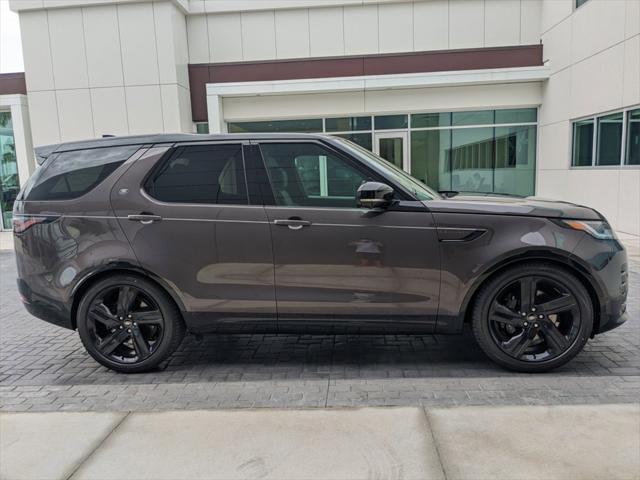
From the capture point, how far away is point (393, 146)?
16.2 metres

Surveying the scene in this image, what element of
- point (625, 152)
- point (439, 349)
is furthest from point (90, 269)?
point (625, 152)

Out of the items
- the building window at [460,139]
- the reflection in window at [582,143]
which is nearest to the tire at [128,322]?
the reflection in window at [582,143]

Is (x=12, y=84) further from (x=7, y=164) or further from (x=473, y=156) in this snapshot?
(x=473, y=156)

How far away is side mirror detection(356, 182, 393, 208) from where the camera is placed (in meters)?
3.71

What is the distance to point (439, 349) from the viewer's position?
4660 mm

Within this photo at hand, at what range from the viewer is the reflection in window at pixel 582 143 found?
1293 centimetres

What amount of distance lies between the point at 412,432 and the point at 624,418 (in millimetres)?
1327

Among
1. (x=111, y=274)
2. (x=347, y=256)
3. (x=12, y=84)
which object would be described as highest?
(x=12, y=84)

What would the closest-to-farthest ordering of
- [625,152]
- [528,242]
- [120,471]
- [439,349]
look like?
[120,471] < [528,242] < [439,349] < [625,152]

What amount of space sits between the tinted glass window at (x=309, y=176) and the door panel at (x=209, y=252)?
0.93 feet

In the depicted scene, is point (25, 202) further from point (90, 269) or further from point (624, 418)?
point (624, 418)

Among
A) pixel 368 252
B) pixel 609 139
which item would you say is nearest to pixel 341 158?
pixel 368 252

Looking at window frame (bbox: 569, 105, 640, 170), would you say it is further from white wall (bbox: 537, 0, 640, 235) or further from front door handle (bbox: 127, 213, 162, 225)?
front door handle (bbox: 127, 213, 162, 225)

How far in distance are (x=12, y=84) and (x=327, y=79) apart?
31.1ft
